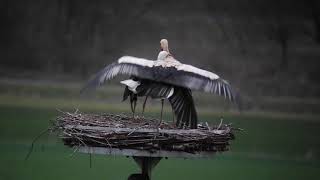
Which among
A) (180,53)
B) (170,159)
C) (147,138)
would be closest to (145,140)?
(147,138)

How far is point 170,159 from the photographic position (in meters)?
11.1

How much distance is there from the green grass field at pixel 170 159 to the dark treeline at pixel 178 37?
3.74 feet

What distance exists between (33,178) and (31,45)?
671cm

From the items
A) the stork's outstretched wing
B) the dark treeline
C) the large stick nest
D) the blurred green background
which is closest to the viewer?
the large stick nest

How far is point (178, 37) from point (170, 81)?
10.7m

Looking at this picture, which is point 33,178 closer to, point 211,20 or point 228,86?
point 228,86

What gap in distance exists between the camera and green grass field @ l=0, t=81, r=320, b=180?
8.85m

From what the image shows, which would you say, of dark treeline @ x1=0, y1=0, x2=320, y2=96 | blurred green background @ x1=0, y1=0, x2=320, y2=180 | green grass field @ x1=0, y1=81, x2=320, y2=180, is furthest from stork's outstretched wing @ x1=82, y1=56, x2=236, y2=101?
dark treeline @ x1=0, y1=0, x2=320, y2=96

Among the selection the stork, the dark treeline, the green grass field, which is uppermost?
the dark treeline

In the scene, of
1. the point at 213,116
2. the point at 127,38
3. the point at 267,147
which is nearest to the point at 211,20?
the point at 127,38

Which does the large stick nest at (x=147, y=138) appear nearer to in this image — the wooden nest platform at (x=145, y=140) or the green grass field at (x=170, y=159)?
the wooden nest platform at (x=145, y=140)

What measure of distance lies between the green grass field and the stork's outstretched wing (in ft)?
14.2

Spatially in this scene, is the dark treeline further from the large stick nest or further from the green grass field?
the large stick nest

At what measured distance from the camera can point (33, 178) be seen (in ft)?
26.2
